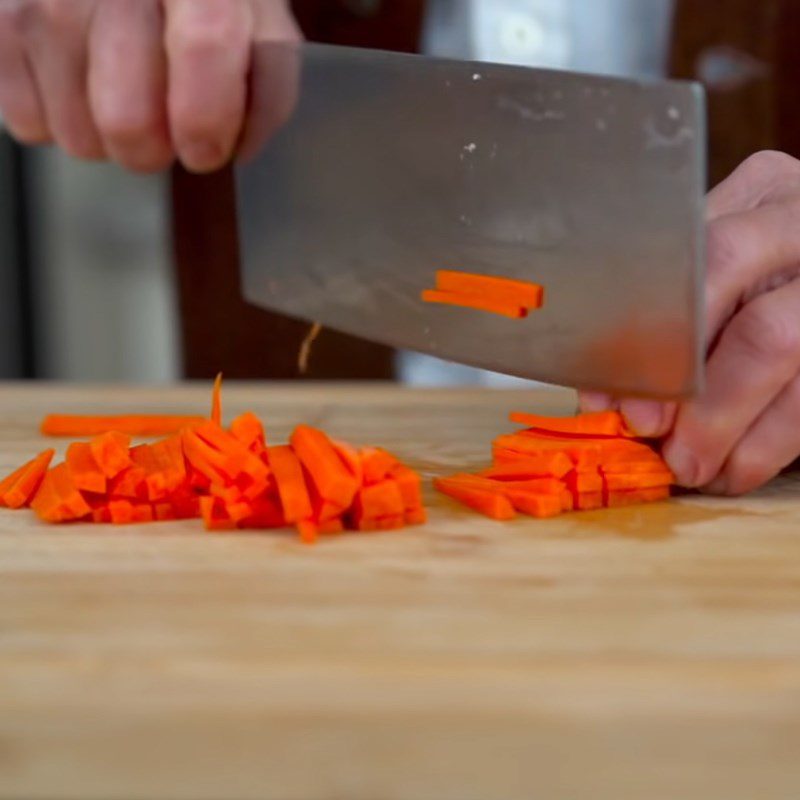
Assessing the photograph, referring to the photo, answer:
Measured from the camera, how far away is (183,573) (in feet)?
3.30

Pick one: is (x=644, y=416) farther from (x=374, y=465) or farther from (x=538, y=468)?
(x=374, y=465)

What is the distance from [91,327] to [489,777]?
3274 mm

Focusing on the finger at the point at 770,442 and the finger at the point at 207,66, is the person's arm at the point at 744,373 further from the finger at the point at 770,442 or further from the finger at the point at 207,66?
the finger at the point at 207,66

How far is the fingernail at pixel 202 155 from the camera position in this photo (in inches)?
60.9

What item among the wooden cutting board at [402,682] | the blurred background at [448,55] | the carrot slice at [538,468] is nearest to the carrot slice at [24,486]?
the wooden cutting board at [402,682]

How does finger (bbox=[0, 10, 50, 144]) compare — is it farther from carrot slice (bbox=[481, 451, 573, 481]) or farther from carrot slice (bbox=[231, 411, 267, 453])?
carrot slice (bbox=[481, 451, 573, 481])

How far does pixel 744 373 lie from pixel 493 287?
0.25 meters

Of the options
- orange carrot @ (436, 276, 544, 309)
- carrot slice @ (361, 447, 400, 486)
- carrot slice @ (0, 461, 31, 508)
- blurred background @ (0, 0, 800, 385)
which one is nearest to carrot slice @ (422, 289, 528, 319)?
orange carrot @ (436, 276, 544, 309)

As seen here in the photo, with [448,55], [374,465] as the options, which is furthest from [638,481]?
[448,55]

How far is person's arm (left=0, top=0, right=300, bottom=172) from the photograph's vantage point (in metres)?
1.45

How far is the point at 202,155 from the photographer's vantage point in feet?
5.15

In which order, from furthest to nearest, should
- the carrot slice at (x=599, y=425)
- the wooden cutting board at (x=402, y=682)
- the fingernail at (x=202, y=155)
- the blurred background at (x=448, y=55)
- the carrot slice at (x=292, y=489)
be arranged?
the blurred background at (x=448, y=55), the fingernail at (x=202, y=155), the carrot slice at (x=599, y=425), the carrot slice at (x=292, y=489), the wooden cutting board at (x=402, y=682)

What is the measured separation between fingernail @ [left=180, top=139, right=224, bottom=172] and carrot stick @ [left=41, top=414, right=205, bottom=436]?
32 cm

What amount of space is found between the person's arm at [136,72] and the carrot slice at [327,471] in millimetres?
542
